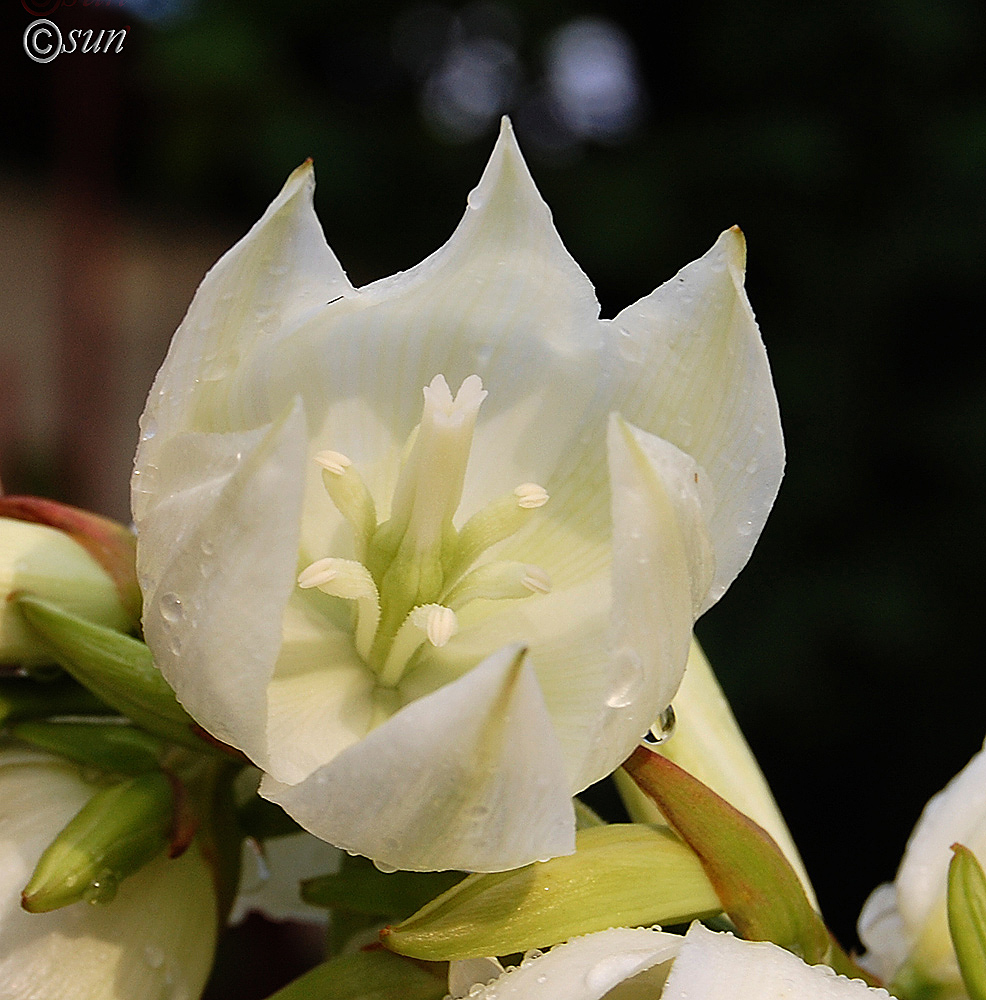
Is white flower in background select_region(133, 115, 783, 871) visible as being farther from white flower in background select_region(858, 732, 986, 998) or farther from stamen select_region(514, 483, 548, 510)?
white flower in background select_region(858, 732, 986, 998)

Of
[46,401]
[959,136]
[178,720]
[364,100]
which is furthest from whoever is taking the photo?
[46,401]

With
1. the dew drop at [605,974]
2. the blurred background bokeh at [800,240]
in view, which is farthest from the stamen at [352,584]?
the blurred background bokeh at [800,240]

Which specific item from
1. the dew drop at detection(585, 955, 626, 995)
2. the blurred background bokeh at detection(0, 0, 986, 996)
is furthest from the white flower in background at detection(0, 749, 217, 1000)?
the blurred background bokeh at detection(0, 0, 986, 996)

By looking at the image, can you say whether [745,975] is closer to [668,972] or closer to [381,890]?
[668,972]

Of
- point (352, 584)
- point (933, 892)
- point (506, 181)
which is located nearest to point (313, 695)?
point (352, 584)

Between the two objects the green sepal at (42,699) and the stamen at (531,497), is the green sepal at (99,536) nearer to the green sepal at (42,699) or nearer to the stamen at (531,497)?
the green sepal at (42,699)

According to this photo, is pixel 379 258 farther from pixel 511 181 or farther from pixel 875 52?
pixel 511 181

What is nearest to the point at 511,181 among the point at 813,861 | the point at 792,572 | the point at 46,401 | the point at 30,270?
the point at 792,572
